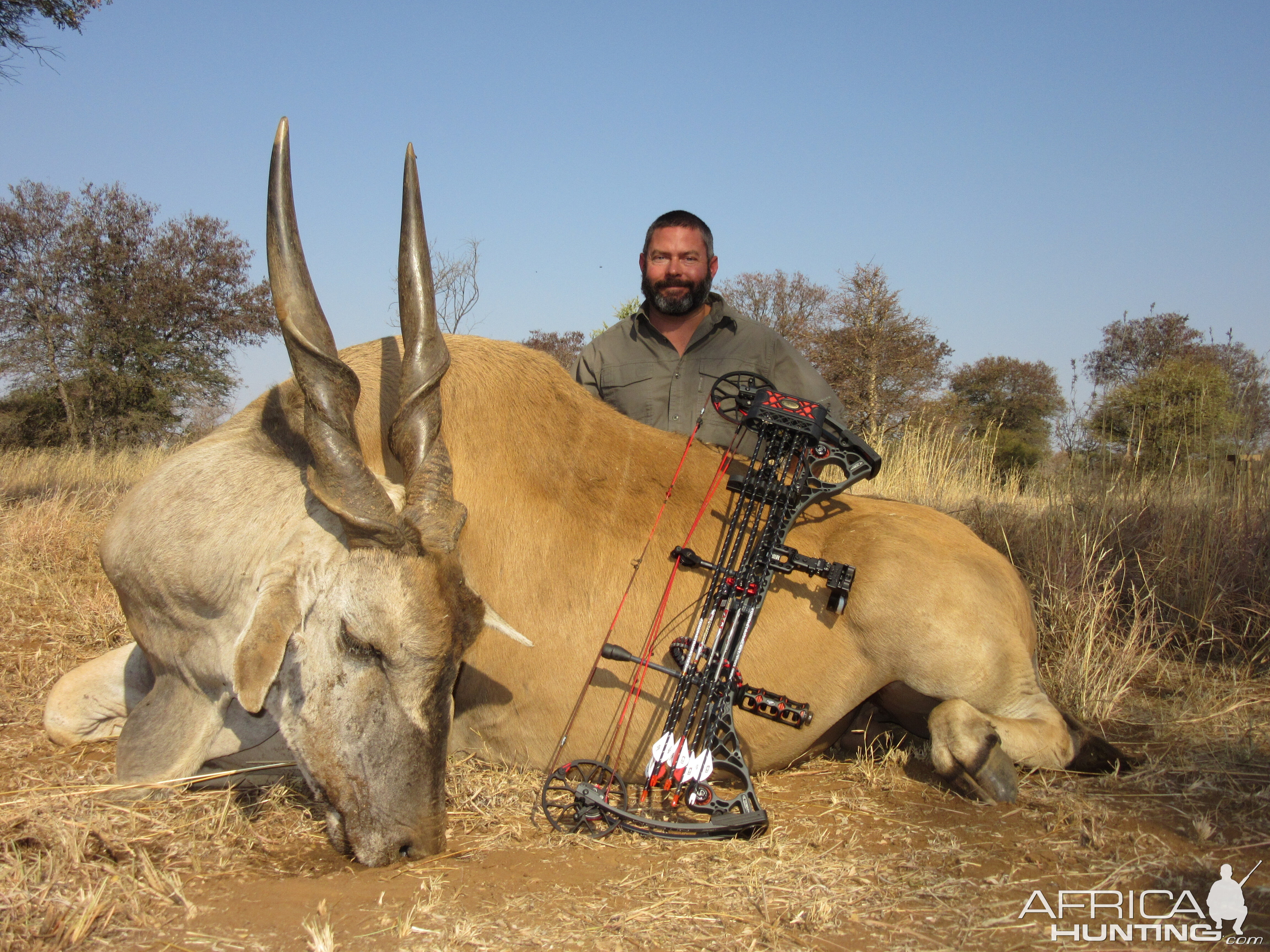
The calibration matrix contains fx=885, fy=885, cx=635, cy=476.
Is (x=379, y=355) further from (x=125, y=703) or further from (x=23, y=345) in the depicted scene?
(x=23, y=345)

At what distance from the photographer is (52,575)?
602 cm

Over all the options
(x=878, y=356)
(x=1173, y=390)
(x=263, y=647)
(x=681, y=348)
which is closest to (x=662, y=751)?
(x=263, y=647)

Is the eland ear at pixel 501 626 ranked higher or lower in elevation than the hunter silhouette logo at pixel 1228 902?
higher

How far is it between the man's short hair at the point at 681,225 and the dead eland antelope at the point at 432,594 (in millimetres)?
2016

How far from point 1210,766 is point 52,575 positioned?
22.1 feet

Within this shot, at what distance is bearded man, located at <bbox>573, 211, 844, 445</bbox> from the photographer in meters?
5.38

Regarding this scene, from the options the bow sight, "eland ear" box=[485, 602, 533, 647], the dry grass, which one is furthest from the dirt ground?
"eland ear" box=[485, 602, 533, 647]

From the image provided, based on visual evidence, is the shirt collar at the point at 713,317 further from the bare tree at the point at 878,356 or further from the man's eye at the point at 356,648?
the bare tree at the point at 878,356

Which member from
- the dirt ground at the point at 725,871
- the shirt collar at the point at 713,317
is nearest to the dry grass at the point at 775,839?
the dirt ground at the point at 725,871

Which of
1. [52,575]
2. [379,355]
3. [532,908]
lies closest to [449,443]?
[379,355]

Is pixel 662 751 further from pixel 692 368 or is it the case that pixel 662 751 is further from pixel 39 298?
pixel 39 298

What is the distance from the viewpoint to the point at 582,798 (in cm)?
306

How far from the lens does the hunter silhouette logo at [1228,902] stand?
241 cm

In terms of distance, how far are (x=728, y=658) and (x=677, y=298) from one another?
9.34 feet
